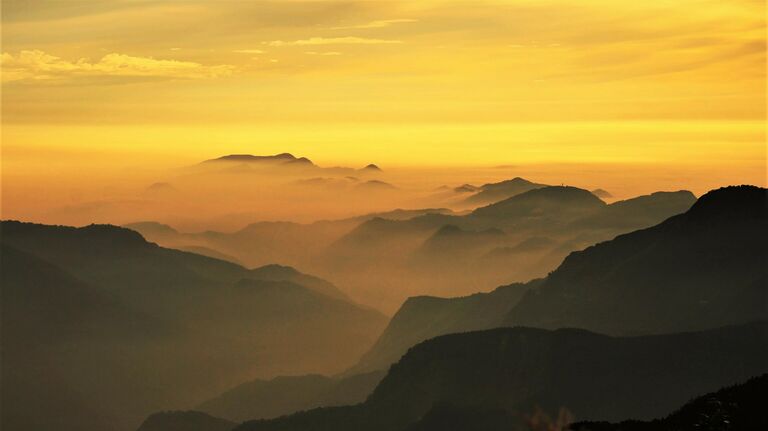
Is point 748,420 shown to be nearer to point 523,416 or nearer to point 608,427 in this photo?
point 608,427

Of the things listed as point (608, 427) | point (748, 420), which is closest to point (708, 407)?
point (748, 420)

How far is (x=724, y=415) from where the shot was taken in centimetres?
14275

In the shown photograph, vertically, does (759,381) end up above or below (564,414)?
below

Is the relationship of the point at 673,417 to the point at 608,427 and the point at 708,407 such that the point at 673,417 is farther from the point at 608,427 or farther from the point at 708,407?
the point at 708,407

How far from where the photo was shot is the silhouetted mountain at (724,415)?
140875mm

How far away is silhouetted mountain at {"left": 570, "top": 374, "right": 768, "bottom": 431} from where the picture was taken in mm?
140875

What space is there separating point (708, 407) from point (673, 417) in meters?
23.0

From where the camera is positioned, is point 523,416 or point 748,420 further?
point 748,420

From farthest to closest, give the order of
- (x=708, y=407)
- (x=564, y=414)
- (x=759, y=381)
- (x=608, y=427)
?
(x=759, y=381), (x=608, y=427), (x=708, y=407), (x=564, y=414)

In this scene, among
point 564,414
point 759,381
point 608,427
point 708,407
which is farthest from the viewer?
point 759,381

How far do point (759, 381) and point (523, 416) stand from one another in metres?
133

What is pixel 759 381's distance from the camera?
18862cm

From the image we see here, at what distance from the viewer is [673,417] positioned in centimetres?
18175

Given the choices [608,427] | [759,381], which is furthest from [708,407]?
[759,381]
